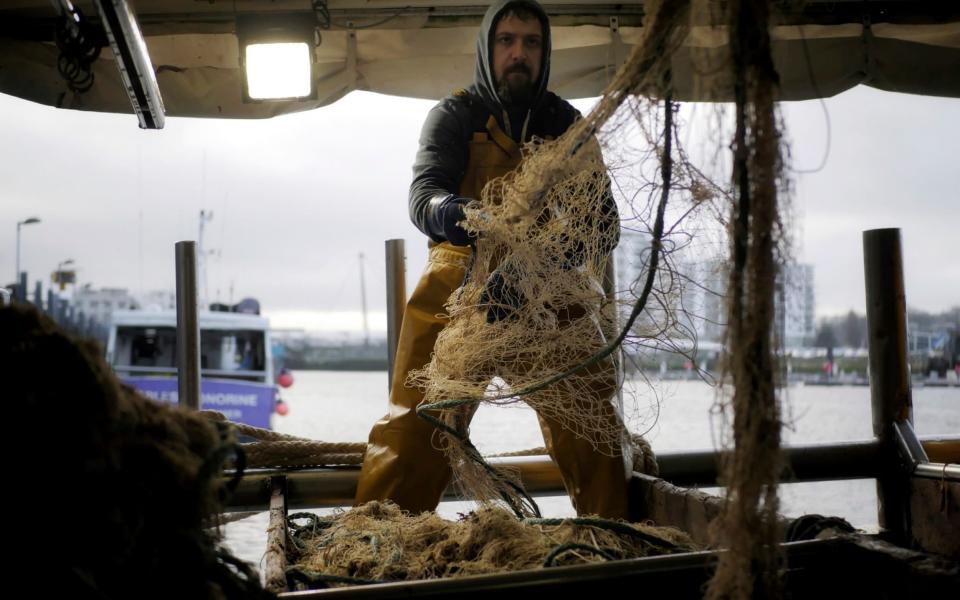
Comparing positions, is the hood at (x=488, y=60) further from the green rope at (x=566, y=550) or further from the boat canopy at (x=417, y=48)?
the green rope at (x=566, y=550)

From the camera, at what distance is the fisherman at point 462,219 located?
8.25 feet

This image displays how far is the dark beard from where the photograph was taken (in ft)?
9.40

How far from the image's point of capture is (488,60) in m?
2.90

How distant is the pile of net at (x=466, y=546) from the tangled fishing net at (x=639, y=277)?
328 mm

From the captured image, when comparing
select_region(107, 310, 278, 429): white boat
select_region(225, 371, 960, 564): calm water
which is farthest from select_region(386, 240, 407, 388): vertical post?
select_region(107, 310, 278, 429): white boat

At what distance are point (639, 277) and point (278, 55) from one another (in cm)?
215

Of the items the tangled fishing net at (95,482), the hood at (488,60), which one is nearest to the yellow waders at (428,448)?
the hood at (488,60)

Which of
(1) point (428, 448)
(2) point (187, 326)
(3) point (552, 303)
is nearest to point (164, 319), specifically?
(2) point (187, 326)

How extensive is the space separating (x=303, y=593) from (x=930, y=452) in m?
2.94

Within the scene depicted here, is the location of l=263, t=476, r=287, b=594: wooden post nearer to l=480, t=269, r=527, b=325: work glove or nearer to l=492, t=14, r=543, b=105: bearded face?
l=480, t=269, r=527, b=325: work glove

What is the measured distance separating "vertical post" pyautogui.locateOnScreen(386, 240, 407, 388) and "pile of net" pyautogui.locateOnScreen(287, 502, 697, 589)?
1.40 metres

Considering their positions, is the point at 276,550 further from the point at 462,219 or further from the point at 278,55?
the point at 278,55

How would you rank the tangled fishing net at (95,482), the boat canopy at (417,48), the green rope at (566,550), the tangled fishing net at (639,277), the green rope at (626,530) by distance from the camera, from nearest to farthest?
the tangled fishing net at (95,482)
the tangled fishing net at (639,277)
the green rope at (566,550)
the green rope at (626,530)
the boat canopy at (417,48)

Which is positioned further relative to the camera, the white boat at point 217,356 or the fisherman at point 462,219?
the white boat at point 217,356
